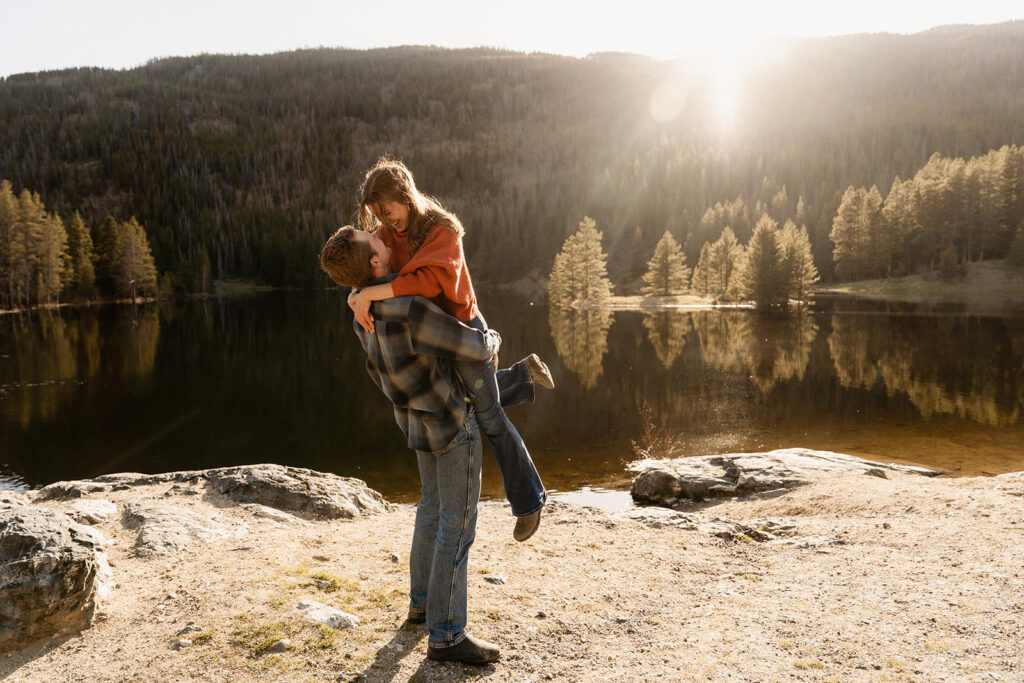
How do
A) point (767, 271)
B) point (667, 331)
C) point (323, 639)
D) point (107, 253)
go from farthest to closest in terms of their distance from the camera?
1. point (107, 253)
2. point (767, 271)
3. point (667, 331)
4. point (323, 639)

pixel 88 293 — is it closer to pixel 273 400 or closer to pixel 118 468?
pixel 273 400

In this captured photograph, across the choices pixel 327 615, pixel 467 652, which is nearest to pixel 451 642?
pixel 467 652

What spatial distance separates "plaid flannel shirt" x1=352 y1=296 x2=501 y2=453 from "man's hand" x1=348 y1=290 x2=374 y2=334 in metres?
0.05

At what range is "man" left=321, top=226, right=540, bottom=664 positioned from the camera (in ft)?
13.3

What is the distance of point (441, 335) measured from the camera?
4.06 metres

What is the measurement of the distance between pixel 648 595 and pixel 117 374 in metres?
32.7

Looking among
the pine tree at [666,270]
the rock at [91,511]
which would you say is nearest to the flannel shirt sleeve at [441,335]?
the rock at [91,511]

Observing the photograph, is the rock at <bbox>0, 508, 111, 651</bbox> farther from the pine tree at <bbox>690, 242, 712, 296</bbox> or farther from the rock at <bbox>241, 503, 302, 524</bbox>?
the pine tree at <bbox>690, 242, 712, 296</bbox>

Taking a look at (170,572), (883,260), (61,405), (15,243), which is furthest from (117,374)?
(883,260)

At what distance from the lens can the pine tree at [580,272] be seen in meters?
75.8

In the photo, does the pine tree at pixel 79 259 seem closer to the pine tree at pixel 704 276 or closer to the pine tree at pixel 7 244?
the pine tree at pixel 7 244

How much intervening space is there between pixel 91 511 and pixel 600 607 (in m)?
6.25

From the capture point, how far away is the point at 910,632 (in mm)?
4926

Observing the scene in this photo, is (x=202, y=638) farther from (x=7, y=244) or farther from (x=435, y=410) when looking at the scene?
(x=7, y=244)
